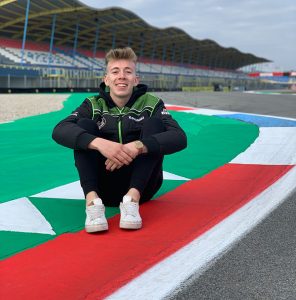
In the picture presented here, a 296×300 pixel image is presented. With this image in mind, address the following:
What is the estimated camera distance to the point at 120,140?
2854 millimetres

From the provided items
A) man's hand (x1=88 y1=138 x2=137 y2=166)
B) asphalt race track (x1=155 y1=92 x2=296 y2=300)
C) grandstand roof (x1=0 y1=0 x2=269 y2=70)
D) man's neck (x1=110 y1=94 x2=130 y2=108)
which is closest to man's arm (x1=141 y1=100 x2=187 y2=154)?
man's hand (x1=88 y1=138 x2=137 y2=166)

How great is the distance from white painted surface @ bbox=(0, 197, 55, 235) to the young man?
1.15 feet

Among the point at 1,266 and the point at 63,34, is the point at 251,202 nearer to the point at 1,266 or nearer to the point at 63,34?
the point at 1,266

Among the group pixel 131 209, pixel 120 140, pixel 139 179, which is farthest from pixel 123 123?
pixel 131 209

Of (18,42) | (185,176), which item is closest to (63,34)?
(18,42)

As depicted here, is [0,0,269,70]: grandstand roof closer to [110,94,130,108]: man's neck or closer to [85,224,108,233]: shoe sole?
[110,94,130,108]: man's neck

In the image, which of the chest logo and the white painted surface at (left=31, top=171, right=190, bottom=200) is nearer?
the chest logo

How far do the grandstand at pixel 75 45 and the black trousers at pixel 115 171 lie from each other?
26080mm

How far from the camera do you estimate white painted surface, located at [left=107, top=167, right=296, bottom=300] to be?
178cm

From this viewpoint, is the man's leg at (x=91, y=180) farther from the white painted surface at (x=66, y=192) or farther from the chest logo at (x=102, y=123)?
the white painted surface at (x=66, y=192)

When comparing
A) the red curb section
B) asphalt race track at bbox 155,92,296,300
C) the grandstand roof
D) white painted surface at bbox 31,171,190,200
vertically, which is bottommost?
white painted surface at bbox 31,171,190,200

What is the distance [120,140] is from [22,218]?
2.75 feet

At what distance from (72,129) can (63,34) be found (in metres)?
52.1

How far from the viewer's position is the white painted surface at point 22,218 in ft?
8.63
